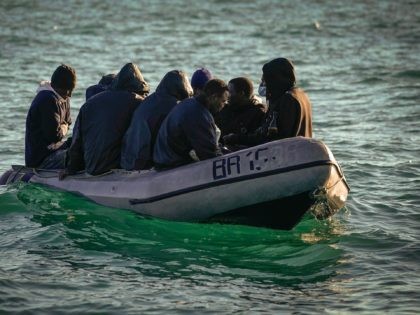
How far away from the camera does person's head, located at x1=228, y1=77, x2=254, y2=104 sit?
37.3ft

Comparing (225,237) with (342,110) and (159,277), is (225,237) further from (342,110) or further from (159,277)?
(342,110)

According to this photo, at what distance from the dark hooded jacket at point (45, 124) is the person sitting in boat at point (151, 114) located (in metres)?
1.44

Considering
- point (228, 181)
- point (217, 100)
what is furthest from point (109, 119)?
point (228, 181)

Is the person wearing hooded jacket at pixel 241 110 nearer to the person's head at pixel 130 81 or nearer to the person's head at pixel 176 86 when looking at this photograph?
the person's head at pixel 176 86

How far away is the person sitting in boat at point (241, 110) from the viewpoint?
11391mm

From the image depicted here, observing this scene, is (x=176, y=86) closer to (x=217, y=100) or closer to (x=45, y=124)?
(x=217, y=100)

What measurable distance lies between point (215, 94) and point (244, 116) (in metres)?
1.16

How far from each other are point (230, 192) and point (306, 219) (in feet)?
3.96

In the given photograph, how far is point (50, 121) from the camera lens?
12500 mm

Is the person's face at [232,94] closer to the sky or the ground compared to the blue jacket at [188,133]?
closer to the sky

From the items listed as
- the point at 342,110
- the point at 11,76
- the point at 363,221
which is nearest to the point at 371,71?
the point at 342,110

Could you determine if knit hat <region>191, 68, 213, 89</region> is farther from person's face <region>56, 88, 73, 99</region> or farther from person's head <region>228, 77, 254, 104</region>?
person's face <region>56, 88, 73, 99</region>

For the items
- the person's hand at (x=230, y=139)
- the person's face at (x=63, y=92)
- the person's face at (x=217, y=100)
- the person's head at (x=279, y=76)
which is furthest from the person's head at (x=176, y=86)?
the person's face at (x=63, y=92)

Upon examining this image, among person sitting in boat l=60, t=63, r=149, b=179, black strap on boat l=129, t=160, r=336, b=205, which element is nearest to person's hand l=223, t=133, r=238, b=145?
black strap on boat l=129, t=160, r=336, b=205
